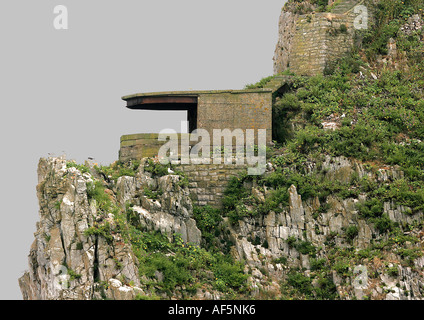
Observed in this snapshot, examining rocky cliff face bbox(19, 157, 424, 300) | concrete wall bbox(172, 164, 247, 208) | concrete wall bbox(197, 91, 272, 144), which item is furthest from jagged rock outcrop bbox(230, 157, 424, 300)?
concrete wall bbox(197, 91, 272, 144)

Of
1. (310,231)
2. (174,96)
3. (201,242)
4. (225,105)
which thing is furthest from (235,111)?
(310,231)

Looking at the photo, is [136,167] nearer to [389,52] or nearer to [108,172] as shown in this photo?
[108,172]

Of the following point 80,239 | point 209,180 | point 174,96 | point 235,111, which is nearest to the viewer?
point 80,239

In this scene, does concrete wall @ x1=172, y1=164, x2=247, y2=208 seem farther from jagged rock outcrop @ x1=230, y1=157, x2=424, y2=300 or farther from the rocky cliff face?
jagged rock outcrop @ x1=230, y1=157, x2=424, y2=300

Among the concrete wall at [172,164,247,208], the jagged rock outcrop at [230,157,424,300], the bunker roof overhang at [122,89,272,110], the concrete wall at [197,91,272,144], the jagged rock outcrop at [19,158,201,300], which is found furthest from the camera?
the bunker roof overhang at [122,89,272,110]

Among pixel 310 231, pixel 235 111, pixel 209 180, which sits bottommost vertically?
pixel 310 231

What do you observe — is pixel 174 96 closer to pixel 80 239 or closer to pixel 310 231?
pixel 310 231

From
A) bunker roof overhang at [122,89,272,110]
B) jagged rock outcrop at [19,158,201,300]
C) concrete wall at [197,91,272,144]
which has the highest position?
bunker roof overhang at [122,89,272,110]

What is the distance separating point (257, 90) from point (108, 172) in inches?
279

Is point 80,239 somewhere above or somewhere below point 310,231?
below

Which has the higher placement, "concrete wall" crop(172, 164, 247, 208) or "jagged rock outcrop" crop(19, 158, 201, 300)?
"concrete wall" crop(172, 164, 247, 208)

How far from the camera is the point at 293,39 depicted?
39500mm

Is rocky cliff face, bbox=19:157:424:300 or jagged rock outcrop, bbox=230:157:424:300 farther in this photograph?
jagged rock outcrop, bbox=230:157:424:300

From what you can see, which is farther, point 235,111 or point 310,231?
point 235,111
